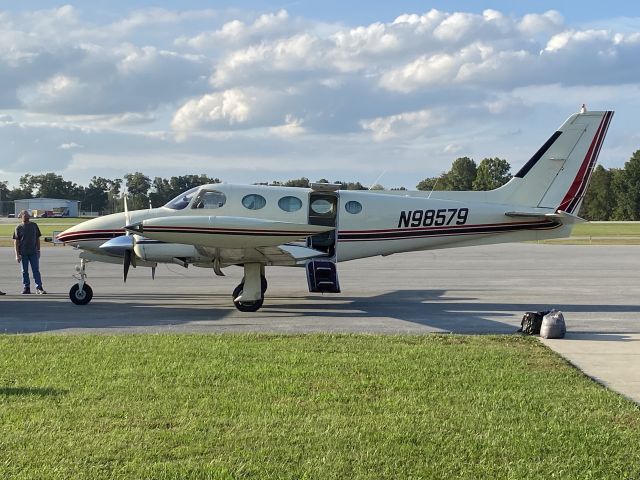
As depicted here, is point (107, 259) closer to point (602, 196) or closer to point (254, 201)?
point (254, 201)

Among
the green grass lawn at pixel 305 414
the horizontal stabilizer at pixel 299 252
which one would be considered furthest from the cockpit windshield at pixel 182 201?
the green grass lawn at pixel 305 414

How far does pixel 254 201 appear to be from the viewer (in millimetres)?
15453

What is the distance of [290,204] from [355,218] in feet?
4.93

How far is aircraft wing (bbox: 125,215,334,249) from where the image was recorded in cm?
1284

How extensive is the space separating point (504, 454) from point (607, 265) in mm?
23300

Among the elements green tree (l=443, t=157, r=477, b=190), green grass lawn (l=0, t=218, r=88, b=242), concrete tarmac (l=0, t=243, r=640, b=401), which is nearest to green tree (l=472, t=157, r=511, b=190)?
green tree (l=443, t=157, r=477, b=190)

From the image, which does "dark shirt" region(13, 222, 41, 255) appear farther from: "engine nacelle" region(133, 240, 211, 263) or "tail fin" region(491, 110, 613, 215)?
"tail fin" region(491, 110, 613, 215)

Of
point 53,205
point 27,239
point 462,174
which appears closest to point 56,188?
point 53,205

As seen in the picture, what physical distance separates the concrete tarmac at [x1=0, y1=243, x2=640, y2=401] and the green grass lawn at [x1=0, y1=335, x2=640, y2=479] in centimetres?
133

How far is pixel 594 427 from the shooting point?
20.1ft

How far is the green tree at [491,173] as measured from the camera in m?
123

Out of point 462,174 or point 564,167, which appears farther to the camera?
point 462,174

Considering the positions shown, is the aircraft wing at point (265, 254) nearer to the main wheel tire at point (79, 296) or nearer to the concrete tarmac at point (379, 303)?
the concrete tarmac at point (379, 303)

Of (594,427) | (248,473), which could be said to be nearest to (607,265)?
(594,427)
